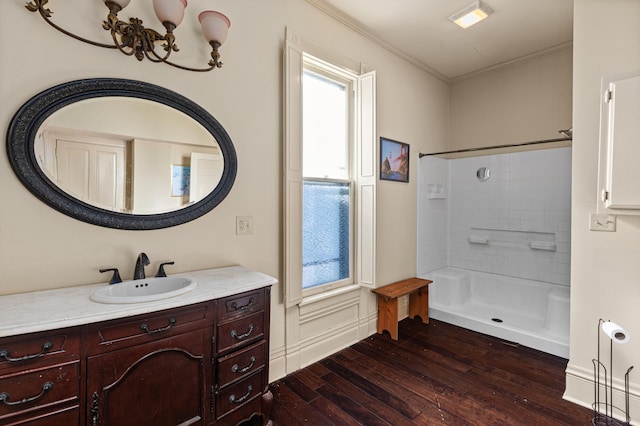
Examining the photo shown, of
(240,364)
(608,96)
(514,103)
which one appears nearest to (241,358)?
(240,364)

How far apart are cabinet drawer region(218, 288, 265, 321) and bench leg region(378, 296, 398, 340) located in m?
1.58

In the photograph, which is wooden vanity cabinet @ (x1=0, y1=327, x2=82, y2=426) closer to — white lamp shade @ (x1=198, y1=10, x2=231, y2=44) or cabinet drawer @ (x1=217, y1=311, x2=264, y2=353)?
cabinet drawer @ (x1=217, y1=311, x2=264, y2=353)

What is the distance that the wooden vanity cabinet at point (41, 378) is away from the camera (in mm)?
961

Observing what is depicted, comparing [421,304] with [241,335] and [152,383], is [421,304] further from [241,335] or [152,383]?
[152,383]

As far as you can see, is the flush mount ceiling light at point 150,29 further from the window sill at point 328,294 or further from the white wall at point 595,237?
the white wall at point 595,237

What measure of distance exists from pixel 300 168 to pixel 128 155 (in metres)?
1.06

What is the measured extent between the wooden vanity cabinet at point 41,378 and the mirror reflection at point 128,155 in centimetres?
67

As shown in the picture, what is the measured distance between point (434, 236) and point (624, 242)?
76.6 inches

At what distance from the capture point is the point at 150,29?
60.8 inches

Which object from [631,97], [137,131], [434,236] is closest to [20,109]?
[137,131]

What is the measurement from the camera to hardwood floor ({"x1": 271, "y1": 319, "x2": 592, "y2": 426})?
1750 mm

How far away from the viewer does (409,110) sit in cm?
327

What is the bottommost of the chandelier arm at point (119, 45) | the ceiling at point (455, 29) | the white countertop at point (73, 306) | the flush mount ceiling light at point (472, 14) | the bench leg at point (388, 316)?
the bench leg at point (388, 316)

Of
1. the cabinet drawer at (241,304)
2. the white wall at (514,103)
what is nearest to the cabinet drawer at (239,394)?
the cabinet drawer at (241,304)
